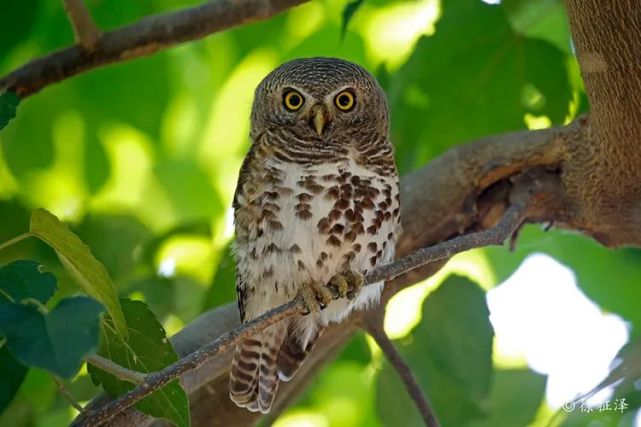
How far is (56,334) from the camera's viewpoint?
1521 mm

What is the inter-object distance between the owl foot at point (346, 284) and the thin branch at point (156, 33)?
3.11 ft

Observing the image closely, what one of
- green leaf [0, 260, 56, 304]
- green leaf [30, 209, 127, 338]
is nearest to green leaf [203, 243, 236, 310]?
green leaf [30, 209, 127, 338]

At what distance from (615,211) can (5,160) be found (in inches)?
86.7

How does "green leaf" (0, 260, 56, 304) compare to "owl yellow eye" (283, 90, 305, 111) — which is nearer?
"green leaf" (0, 260, 56, 304)

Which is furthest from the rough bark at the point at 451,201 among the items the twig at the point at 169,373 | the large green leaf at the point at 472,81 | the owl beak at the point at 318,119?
the twig at the point at 169,373

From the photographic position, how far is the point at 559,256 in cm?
377

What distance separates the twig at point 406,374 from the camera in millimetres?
2812

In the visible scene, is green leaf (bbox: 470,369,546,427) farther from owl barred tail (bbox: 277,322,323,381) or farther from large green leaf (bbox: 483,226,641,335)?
owl barred tail (bbox: 277,322,323,381)

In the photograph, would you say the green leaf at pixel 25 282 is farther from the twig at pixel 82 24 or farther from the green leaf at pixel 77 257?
the twig at pixel 82 24

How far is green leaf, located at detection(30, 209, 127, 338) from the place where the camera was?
74.7 inches

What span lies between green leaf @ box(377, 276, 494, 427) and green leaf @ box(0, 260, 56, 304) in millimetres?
1575

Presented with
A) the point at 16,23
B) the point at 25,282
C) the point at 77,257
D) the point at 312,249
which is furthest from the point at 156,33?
the point at 25,282

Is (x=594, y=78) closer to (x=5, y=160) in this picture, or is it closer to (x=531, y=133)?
(x=531, y=133)

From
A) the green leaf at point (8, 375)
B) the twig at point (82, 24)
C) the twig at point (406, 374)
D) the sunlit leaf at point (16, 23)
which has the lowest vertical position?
the twig at point (406, 374)
